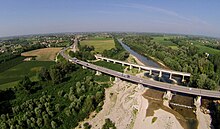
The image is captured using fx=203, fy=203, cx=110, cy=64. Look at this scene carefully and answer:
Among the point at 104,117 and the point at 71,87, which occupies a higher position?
the point at 71,87

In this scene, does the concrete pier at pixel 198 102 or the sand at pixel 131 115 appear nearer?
the sand at pixel 131 115

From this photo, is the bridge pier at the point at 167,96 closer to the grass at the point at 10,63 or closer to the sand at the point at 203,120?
the sand at the point at 203,120

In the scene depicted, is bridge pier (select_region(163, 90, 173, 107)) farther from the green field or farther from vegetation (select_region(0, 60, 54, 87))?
vegetation (select_region(0, 60, 54, 87))

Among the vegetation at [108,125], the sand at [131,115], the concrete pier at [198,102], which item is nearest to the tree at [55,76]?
the sand at [131,115]

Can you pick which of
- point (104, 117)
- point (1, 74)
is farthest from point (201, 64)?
point (1, 74)

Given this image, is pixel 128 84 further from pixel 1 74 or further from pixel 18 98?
pixel 1 74

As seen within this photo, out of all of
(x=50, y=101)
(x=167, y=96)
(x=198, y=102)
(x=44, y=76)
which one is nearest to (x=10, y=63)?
(x=44, y=76)

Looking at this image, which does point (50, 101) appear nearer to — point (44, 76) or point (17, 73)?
point (44, 76)
